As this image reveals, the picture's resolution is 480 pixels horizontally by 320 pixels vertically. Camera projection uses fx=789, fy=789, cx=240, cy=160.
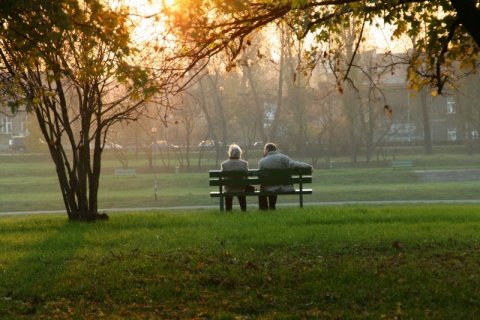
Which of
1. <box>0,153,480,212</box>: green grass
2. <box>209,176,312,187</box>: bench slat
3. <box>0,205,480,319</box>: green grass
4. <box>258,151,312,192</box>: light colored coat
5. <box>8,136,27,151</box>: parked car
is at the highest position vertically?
<box>8,136,27,151</box>: parked car

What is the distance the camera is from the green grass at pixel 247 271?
259 inches

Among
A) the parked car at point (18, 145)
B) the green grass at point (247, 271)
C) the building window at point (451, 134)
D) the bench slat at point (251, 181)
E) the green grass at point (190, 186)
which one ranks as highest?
the parked car at point (18, 145)

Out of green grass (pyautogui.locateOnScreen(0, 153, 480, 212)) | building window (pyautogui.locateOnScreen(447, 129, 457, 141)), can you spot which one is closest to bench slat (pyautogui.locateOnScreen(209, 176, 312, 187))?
green grass (pyautogui.locateOnScreen(0, 153, 480, 212))

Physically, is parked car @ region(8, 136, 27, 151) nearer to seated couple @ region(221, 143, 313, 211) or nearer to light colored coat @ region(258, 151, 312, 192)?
seated couple @ region(221, 143, 313, 211)

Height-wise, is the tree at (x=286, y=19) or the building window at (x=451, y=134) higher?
the tree at (x=286, y=19)

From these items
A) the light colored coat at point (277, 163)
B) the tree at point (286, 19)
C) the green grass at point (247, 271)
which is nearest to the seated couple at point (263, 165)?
the light colored coat at point (277, 163)

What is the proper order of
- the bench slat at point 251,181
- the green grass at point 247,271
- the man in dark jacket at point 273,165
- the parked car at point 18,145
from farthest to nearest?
the parked car at point 18,145 < the man in dark jacket at point 273,165 < the bench slat at point 251,181 < the green grass at point 247,271

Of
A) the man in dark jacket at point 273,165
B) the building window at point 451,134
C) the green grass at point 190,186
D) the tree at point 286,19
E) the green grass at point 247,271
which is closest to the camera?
the green grass at point 247,271

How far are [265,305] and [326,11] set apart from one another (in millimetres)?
6322

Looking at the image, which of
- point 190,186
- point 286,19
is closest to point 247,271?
point 286,19

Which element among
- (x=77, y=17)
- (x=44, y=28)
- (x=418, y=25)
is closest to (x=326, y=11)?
(x=418, y=25)

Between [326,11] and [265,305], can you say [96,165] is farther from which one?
[265,305]

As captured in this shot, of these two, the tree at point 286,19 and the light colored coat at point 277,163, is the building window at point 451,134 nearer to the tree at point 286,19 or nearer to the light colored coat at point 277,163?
the light colored coat at point 277,163

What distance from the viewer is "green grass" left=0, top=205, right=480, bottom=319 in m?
6.58
